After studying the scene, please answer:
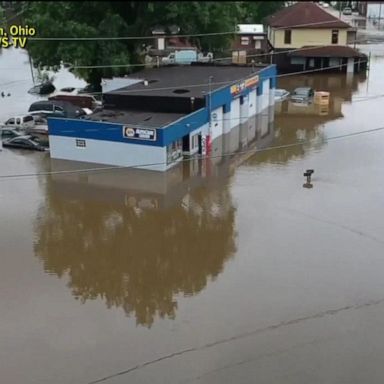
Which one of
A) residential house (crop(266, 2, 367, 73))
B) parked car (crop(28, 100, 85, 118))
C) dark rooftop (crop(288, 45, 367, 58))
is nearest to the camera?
parked car (crop(28, 100, 85, 118))

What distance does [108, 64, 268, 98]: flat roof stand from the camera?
15.2 meters

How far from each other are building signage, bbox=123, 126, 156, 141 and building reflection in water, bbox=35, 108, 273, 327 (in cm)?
76

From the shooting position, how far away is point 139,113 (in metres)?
14.8

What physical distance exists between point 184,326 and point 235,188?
17.7ft

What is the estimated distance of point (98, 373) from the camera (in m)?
6.14

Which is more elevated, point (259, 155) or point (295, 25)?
point (295, 25)

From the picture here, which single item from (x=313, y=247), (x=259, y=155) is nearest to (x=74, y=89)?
(x=259, y=155)

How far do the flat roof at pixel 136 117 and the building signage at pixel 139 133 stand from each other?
1.33 feet

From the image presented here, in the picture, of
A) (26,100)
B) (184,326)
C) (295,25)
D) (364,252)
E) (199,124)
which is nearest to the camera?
(184,326)

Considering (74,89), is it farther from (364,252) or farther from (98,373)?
(98,373)

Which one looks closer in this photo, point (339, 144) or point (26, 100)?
point (339, 144)

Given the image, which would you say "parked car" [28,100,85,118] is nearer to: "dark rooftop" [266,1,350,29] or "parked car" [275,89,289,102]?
"parked car" [275,89,289,102]

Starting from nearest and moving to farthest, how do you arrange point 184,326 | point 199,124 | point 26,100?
point 184,326 → point 199,124 → point 26,100

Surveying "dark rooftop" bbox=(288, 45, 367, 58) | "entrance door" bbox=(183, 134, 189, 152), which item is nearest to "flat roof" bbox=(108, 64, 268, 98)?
"entrance door" bbox=(183, 134, 189, 152)
